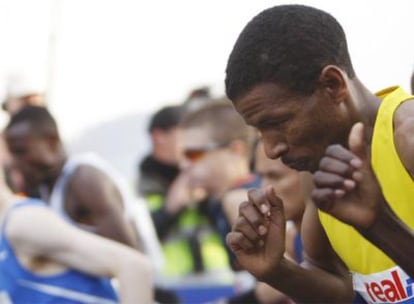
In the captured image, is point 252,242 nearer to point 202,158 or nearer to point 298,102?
point 298,102

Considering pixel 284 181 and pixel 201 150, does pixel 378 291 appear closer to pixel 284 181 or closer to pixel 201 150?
pixel 284 181

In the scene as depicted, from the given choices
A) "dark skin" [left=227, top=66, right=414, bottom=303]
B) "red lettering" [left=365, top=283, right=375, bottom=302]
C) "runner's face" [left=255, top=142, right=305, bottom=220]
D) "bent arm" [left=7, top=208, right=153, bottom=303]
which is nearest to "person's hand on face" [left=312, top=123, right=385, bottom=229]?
"dark skin" [left=227, top=66, right=414, bottom=303]

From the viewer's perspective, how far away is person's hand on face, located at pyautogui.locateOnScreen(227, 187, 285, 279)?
9.39 feet

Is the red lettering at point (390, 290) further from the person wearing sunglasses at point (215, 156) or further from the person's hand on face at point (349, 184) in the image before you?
the person wearing sunglasses at point (215, 156)

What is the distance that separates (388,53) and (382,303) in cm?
124

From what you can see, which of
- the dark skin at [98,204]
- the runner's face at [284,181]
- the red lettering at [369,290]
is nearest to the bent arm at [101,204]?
the dark skin at [98,204]

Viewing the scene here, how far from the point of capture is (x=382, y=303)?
3.14 meters

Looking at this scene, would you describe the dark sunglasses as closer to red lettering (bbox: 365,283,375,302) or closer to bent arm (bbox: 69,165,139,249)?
bent arm (bbox: 69,165,139,249)

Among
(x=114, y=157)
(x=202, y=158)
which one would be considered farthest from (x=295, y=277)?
(x=114, y=157)

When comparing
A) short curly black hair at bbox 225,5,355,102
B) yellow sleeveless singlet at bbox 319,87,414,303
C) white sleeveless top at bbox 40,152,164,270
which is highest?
short curly black hair at bbox 225,5,355,102

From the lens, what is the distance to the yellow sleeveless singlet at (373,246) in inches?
113

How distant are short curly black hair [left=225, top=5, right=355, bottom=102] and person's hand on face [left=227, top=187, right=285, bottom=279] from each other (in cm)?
28

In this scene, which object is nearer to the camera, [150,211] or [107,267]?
[107,267]

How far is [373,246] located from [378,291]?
132 mm
